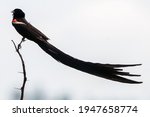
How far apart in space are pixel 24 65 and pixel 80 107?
48.2 inches

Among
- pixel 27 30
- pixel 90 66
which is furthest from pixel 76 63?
pixel 27 30

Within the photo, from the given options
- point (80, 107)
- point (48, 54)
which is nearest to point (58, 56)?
point (48, 54)

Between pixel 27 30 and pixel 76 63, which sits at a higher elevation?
pixel 27 30

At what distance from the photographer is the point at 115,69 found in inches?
42.3

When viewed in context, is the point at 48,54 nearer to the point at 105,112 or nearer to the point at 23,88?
the point at 23,88

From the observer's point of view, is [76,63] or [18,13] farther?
[18,13]

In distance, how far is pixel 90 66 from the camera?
113 centimetres

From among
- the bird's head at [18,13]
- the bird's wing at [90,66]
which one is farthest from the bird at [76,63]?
the bird's head at [18,13]

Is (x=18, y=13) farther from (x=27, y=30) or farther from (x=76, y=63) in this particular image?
(x=76, y=63)

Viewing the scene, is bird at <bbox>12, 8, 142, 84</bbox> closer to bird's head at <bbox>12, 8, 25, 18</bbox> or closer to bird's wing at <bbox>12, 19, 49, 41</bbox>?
bird's wing at <bbox>12, 19, 49, 41</bbox>

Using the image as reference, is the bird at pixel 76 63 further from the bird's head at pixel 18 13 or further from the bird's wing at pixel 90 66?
the bird's head at pixel 18 13

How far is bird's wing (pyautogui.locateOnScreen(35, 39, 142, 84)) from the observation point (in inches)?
40.5

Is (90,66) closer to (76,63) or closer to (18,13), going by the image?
(76,63)

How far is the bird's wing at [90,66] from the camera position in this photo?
3.38 feet
